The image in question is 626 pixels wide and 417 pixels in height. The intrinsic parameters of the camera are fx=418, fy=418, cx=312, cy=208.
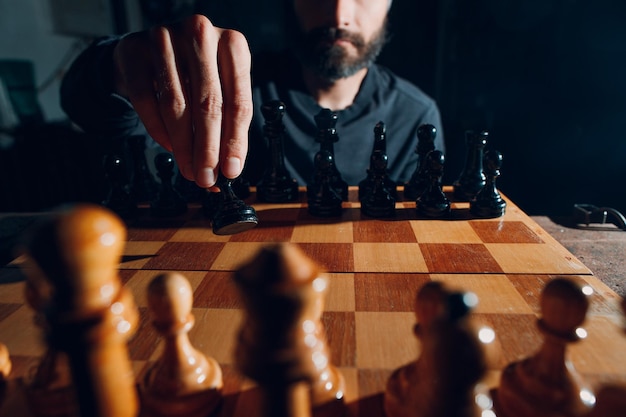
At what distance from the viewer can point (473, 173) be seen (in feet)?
4.84

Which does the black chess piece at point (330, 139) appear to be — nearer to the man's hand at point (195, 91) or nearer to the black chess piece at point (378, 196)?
the black chess piece at point (378, 196)

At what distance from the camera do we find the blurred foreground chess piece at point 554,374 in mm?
498

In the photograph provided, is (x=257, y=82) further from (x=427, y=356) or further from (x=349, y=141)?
(x=427, y=356)

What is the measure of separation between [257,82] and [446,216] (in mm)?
1461

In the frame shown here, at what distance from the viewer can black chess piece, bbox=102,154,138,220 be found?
1342mm

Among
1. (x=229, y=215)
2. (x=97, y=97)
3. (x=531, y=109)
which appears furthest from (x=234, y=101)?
(x=531, y=109)

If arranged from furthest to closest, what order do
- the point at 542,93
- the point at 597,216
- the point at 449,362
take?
the point at 542,93 < the point at 597,216 < the point at 449,362

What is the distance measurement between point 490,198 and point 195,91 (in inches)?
35.8

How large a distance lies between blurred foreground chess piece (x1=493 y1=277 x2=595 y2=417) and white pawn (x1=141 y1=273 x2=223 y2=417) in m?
0.38

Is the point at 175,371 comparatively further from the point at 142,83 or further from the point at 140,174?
the point at 140,174

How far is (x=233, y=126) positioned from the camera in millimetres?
1102

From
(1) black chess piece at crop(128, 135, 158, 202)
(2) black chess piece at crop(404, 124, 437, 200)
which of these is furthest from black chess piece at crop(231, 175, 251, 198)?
(2) black chess piece at crop(404, 124, 437, 200)

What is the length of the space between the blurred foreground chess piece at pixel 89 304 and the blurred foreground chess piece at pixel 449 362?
32 centimetres

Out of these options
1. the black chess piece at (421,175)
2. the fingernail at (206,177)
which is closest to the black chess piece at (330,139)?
the black chess piece at (421,175)
